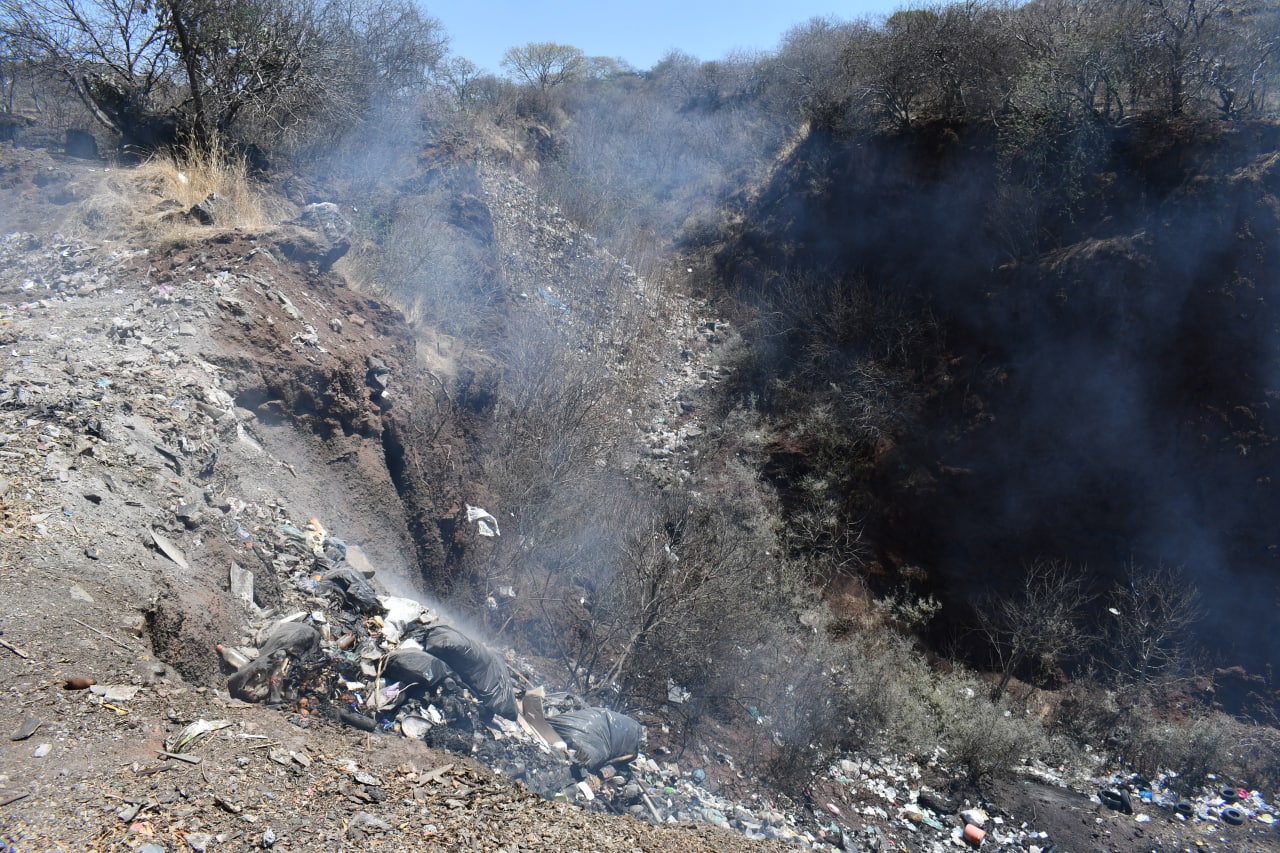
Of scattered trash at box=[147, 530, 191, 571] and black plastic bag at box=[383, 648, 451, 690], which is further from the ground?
scattered trash at box=[147, 530, 191, 571]

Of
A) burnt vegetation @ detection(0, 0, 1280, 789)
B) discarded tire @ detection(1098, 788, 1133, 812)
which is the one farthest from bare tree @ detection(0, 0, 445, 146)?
discarded tire @ detection(1098, 788, 1133, 812)

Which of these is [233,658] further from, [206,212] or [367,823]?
[206,212]

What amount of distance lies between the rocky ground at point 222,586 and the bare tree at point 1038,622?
3.67 feet

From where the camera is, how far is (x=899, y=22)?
11.4 m

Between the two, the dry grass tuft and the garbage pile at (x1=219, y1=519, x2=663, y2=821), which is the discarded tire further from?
the dry grass tuft

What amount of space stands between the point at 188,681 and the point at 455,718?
1252 millimetres

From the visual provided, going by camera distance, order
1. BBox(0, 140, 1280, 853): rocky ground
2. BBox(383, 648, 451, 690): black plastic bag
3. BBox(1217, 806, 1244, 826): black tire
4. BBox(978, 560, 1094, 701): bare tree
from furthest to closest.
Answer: BBox(978, 560, 1094, 701): bare tree → BBox(1217, 806, 1244, 826): black tire → BBox(383, 648, 451, 690): black plastic bag → BBox(0, 140, 1280, 853): rocky ground

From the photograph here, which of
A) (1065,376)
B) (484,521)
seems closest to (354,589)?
(484,521)

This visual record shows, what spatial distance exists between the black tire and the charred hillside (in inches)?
65.6

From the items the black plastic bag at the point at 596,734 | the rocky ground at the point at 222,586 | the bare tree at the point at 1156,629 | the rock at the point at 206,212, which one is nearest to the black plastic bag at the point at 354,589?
the rocky ground at the point at 222,586

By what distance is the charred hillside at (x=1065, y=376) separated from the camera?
22.8 ft

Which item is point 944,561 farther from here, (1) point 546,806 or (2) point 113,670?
(2) point 113,670

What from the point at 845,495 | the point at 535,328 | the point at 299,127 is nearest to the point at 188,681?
the point at 535,328

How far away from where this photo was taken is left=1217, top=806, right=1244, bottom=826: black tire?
218 inches
